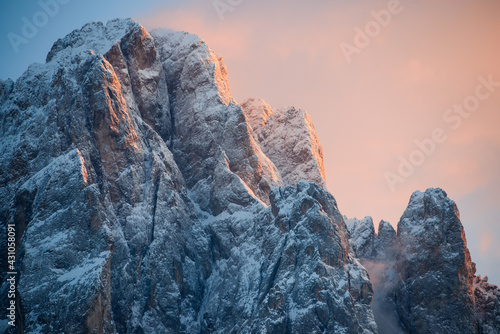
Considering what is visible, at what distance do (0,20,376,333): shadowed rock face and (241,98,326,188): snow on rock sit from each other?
11996 millimetres

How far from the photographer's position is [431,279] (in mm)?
136125

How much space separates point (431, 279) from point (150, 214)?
5203 centimetres

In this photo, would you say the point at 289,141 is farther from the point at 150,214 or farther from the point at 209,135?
the point at 150,214

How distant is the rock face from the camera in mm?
133000

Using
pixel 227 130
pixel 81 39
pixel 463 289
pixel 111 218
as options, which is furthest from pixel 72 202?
pixel 463 289

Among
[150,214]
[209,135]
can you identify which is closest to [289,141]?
[209,135]

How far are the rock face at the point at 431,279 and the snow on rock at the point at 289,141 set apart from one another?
31814mm

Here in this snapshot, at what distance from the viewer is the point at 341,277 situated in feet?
416

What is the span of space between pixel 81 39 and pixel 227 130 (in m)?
41.1

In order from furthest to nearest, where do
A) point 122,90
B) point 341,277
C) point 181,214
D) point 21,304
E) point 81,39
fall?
1. point 81,39
2. point 122,90
3. point 181,214
4. point 341,277
5. point 21,304

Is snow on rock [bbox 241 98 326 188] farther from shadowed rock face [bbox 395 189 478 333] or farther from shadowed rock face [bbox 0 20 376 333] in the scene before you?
shadowed rock face [bbox 395 189 478 333]

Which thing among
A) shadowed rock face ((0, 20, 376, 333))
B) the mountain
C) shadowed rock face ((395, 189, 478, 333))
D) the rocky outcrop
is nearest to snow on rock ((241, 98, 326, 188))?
shadowed rock face ((0, 20, 376, 333))

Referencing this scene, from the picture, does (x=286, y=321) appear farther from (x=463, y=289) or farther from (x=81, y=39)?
(x=81, y=39)

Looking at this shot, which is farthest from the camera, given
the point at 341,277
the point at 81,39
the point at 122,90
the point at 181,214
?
the point at 81,39
